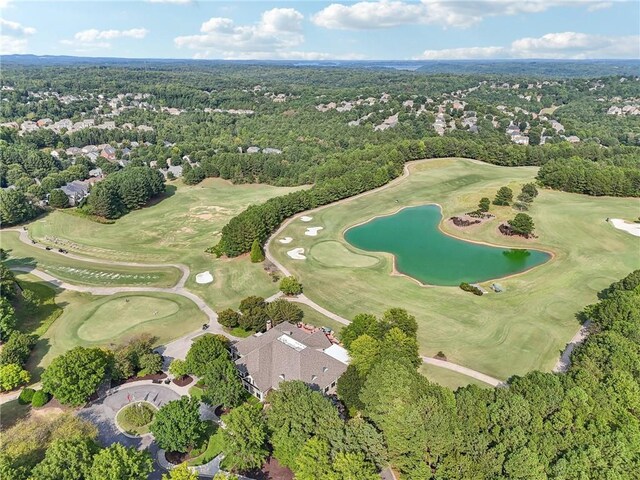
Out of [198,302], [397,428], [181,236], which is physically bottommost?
[181,236]

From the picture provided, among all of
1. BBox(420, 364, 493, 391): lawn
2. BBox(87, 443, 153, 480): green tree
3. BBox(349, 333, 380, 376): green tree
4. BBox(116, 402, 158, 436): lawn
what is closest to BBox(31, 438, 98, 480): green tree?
BBox(87, 443, 153, 480): green tree

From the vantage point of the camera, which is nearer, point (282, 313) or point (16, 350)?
point (16, 350)

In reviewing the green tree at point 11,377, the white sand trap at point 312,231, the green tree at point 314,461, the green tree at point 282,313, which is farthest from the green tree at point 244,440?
the white sand trap at point 312,231

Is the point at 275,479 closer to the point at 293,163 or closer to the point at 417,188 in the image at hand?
the point at 417,188

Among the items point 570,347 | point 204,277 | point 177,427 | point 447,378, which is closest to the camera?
point 177,427

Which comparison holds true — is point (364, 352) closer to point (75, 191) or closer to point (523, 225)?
point (523, 225)

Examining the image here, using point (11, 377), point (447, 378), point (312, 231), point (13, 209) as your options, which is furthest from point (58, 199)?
point (447, 378)
